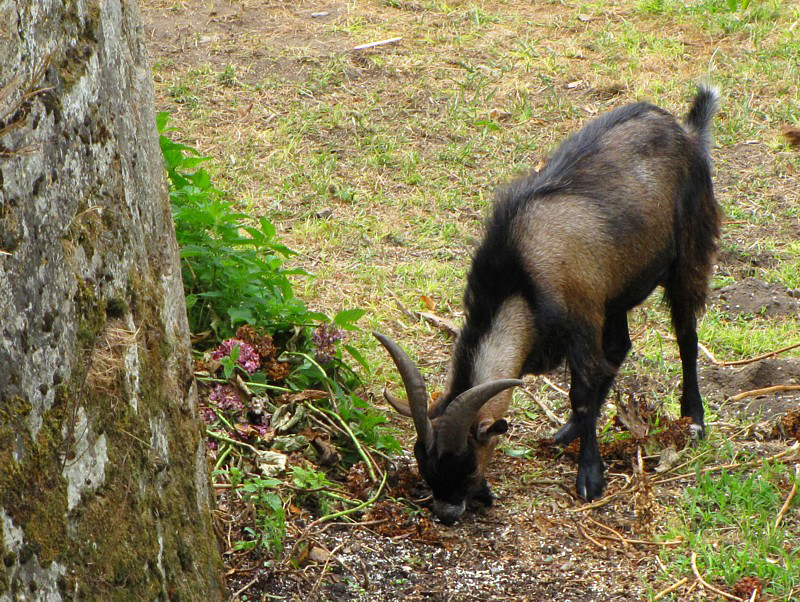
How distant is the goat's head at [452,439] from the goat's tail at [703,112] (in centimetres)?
223

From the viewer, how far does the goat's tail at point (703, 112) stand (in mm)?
5723

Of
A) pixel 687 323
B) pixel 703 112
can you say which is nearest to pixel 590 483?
→ pixel 687 323

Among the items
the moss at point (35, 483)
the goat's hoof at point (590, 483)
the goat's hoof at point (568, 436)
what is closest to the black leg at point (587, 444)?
the goat's hoof at point (590, 483)

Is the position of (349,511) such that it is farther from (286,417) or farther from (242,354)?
(242,354)

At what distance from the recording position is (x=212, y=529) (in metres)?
3.21

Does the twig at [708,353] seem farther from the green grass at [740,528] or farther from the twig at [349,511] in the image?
the twig at [349,511]

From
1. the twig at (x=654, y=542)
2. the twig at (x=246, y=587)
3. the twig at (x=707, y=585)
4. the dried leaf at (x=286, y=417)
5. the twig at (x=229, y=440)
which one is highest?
the twig at (x=229, y=440)

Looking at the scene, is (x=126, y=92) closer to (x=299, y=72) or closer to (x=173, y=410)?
(x=173, y=410)

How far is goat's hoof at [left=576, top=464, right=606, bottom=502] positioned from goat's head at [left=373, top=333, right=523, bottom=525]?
52 cm

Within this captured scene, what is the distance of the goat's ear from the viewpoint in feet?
15.0

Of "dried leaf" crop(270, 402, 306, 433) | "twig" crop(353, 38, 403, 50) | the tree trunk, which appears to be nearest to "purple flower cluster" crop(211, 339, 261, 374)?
"dried leaf" crop(270, 402, 306, 433)

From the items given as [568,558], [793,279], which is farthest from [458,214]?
[568,558]

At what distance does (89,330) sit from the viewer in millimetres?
2535

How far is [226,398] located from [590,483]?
179cm
